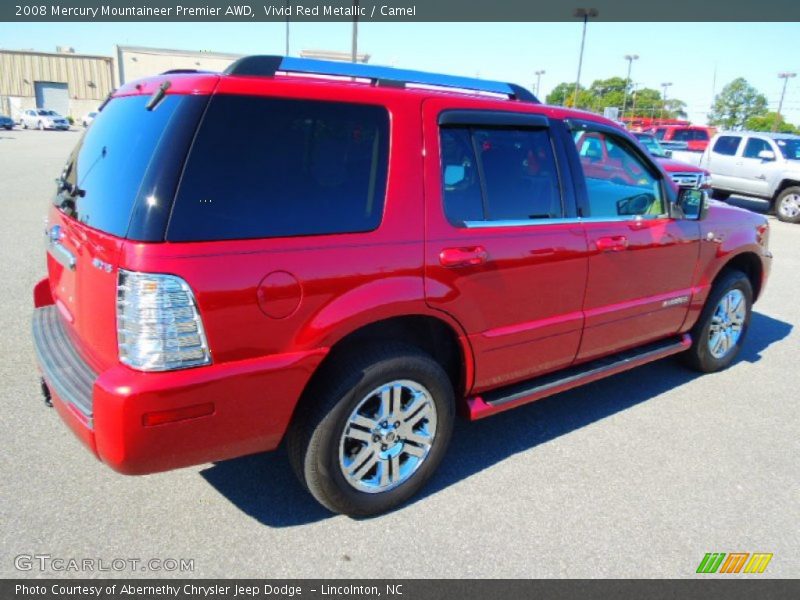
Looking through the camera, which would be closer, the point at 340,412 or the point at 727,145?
the point at 340,412

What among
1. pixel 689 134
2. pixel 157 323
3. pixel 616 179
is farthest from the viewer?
pixel 689 134

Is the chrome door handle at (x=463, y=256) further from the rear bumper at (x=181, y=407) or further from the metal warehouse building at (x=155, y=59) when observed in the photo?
the metal warehouse building at (x=155, y=59)


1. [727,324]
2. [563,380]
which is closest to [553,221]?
[563,380]

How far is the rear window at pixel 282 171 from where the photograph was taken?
2197mm

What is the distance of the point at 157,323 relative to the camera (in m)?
2.12

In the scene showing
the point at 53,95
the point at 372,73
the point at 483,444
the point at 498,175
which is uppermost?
the point at 53,95

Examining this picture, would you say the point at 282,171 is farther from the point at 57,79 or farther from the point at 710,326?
the point at 57,79

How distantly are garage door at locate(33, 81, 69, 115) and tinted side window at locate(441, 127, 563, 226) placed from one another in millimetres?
81545

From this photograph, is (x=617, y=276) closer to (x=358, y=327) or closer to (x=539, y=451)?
(x=539, y=451)

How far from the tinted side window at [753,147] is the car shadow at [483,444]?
37.8 feet

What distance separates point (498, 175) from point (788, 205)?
13.9m

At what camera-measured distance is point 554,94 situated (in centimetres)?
12100

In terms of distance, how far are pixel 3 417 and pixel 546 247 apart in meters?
3.26

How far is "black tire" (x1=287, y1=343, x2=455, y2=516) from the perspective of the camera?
258 cm
